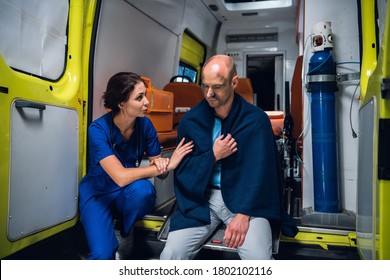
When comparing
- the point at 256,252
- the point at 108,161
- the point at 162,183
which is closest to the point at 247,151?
the point at 256,252

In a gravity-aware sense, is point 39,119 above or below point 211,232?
above

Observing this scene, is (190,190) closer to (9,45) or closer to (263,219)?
(263,219)

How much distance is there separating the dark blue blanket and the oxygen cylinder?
1.97ft

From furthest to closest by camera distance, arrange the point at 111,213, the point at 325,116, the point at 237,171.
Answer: the point at 325,116 < the point at 111,213 < the point at 237,171

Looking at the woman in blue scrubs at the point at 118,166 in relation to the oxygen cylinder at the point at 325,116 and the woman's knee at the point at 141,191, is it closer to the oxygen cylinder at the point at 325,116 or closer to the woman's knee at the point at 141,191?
the woman's knee at the point at 141,191

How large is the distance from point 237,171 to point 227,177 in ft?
0.25

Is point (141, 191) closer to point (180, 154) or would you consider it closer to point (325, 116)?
point (180, 154)

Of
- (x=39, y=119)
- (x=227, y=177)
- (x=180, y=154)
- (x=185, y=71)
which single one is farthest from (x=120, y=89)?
(x=185, y=71)

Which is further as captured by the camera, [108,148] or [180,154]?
[108,148]

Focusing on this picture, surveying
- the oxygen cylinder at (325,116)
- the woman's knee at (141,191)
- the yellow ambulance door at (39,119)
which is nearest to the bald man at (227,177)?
the woman's knee at (141,191)

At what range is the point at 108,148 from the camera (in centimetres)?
207

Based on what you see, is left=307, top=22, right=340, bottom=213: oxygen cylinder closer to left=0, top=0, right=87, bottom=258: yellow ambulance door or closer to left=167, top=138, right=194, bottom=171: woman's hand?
left=167, top=138, right=194, bottom=171: woman's hand

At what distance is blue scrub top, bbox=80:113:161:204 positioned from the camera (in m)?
2.10

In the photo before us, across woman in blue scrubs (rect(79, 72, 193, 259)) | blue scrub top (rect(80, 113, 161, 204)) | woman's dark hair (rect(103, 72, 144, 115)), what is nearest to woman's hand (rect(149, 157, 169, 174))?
woman in blue scrubs (rect(79, 72, 193, 259))
